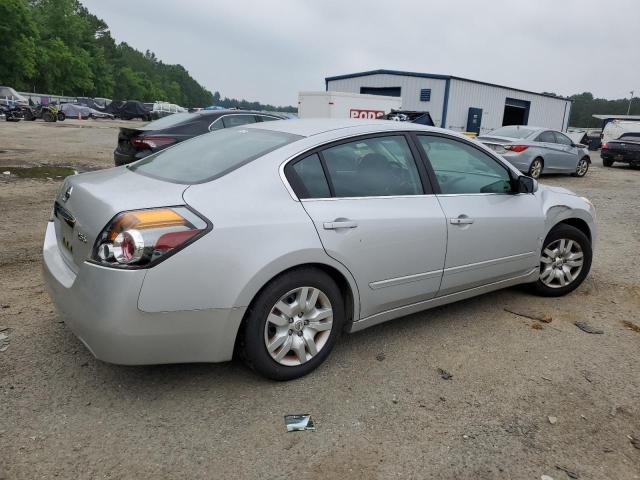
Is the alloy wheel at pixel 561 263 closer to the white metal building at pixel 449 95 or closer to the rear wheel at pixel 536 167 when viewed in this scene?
the rear wheel at pixel 536 167

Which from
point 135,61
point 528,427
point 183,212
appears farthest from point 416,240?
point 135,61

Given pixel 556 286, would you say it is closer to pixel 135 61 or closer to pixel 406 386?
pixel 406 386

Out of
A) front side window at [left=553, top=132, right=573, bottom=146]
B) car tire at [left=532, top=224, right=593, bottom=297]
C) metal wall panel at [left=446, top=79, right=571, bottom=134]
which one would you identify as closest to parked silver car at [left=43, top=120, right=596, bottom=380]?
car tire at [left=532, top=224, right=593, bottom=297]

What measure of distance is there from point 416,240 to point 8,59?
7013 centimetres

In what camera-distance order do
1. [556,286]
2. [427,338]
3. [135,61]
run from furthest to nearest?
1. [135,61]
2. [556,286]
3. [427,338]

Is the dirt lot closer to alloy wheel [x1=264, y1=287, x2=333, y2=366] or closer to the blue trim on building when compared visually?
alloy wheel [x1=264, y1=287, x2=333, y2=366]

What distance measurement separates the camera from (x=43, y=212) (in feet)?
22.8

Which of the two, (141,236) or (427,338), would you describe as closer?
(141,236)

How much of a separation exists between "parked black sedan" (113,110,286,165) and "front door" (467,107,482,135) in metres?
22.7

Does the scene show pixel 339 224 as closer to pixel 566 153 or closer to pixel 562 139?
pixel 566 153

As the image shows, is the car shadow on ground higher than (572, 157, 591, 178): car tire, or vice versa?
(572, 157, 591, 178): car tire

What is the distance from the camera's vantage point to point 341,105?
20641 millimetres

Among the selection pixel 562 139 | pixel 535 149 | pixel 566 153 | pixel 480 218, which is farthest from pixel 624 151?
pixel 480 218

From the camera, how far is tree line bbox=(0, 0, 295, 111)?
59.5m
